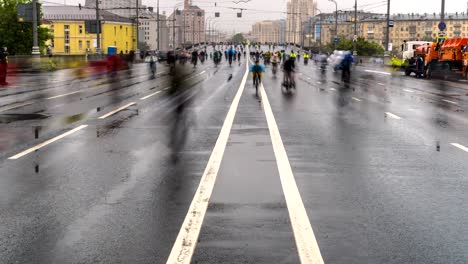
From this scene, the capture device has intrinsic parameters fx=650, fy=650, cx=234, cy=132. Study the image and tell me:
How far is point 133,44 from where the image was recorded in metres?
149

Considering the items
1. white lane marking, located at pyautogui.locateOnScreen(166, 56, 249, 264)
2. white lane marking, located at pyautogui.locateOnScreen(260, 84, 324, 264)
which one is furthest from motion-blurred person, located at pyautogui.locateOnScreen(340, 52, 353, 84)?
white lane marking, located at pyautogui.locateOnScreen(166, 56, 249, 264)

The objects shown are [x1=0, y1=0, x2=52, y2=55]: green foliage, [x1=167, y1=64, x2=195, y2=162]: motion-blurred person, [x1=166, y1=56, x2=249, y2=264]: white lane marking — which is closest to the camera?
[x1=166, y1=56, x2=249, y2=264]: white lane marking

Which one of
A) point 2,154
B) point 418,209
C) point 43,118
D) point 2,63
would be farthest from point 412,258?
point 2,63

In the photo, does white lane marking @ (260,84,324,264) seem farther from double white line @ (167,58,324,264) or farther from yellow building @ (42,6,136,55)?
yellow building @ (42,6,136,55)

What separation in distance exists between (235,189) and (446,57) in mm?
36742

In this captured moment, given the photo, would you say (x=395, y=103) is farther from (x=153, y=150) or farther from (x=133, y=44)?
(x=133, y=44)

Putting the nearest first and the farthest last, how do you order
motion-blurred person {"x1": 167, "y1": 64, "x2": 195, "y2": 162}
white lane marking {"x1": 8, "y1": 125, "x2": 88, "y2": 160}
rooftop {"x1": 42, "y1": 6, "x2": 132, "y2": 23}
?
1. white lane marking {"x1": 8, "y1": 125, "x2": 88, "y2": 160}
2. motion-blurred person {"x1": 167, "y1": 64, "x2": 195, "y2": 162}
3. rooftop {"x1": 42, "y1": 6, "x2": 132, "y2": 23}

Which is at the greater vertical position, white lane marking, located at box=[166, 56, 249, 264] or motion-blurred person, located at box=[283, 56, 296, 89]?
motion-blurred person, located at box=[283, 56, 296, 89]

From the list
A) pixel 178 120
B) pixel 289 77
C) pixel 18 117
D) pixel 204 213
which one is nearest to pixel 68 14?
pixel 289 77

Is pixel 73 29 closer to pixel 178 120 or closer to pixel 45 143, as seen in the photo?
pixel 178 120

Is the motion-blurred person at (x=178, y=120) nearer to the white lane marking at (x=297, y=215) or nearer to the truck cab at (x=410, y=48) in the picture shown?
the white lane marking at (x=297, y=215)

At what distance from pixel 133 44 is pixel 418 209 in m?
146

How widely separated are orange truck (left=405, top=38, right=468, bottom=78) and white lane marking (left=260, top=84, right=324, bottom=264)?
3163 centimetres

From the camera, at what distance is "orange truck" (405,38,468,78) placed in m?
39.3
